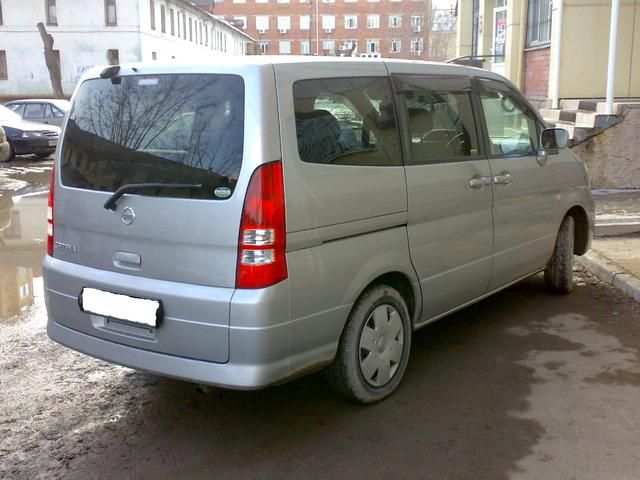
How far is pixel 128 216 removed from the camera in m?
3.47

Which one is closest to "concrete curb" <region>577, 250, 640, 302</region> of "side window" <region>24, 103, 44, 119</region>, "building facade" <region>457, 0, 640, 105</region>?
"building facade" <region>457, 0, 640, 105</region>

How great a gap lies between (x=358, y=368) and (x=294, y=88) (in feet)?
5.08

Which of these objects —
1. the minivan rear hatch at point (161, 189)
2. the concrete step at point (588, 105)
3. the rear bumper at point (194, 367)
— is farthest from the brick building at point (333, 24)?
the rear bumper at point (194, 367)

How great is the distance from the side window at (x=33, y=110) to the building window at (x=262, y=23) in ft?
232

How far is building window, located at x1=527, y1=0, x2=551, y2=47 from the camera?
44.7ft

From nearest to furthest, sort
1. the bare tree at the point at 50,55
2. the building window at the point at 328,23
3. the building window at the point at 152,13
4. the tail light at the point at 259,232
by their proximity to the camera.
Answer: the tail light at the point at 259,232, the bare tree at the point at 50,55, the building window at the point at 152,13, the building window at the point at 328,23

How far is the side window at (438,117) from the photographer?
4.15 meters

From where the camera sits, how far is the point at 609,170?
10.2 meters

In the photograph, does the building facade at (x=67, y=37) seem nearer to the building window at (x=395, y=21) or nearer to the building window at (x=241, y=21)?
the building window at (x=241, y=21)

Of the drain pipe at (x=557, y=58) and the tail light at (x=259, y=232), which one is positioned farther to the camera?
the drain pipe at (x=557, y=58)

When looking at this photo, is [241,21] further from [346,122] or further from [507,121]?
[346,122]

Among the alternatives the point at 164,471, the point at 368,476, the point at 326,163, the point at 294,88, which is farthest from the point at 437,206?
the point at 164,471

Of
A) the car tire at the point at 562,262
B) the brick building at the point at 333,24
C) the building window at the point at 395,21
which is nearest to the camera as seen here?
the car tire at the point at 562,262

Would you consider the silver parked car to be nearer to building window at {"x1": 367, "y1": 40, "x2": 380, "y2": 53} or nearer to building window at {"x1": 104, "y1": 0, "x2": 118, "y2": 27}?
building window at {"x1": 104, "y1": 0, "x2": 118, "y2": 27}
